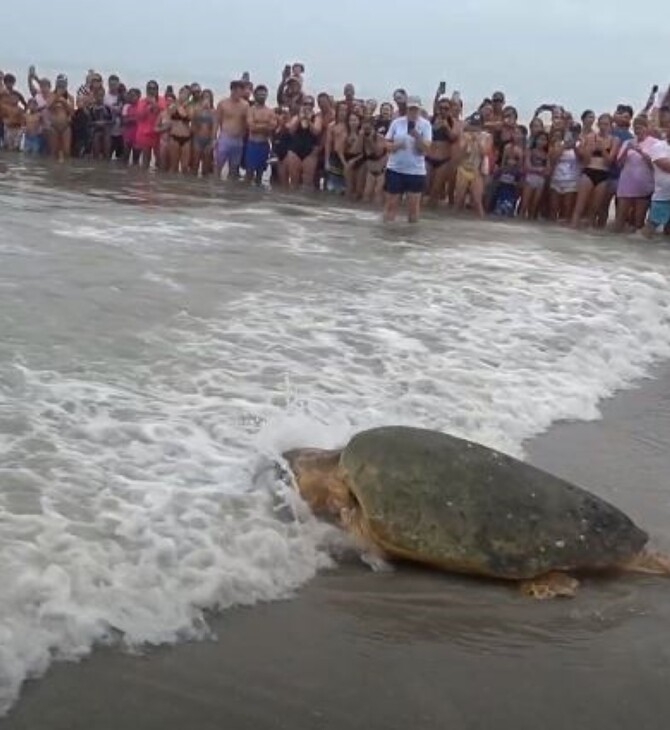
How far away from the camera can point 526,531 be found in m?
3.77

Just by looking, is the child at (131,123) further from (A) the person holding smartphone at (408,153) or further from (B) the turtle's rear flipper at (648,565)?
(B) the turtle's rear flipper at (648,565)

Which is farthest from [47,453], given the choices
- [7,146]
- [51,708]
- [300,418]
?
[7,146]

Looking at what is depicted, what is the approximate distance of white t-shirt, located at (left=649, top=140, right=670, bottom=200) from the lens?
1265 centimetres

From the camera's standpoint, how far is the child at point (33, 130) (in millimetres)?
16406

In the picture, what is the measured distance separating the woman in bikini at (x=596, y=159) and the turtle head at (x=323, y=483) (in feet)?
32.8

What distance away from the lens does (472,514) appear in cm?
378

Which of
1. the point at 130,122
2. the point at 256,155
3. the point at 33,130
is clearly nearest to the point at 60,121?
the point at 33,130

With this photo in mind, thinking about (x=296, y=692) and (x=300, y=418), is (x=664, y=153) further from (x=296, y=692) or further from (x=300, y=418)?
(x=296, y=692)

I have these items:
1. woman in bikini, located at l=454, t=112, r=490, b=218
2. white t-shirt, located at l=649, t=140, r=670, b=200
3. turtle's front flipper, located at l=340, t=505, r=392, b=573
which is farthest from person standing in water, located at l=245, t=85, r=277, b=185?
turtle's front flipper, located at l=340, t=505, r=392, b=573

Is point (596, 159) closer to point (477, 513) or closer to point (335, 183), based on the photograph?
point (335, 183)

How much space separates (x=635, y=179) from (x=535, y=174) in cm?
131

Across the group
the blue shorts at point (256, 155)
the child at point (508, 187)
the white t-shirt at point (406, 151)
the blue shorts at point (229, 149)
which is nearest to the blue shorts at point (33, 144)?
the blue shorts at point (229, 149)

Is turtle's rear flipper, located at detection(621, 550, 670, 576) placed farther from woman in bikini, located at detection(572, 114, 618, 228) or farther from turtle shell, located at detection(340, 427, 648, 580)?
woman in bikini, located at detection(572, 114, 618, 228)

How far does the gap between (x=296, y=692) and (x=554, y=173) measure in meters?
11.7
